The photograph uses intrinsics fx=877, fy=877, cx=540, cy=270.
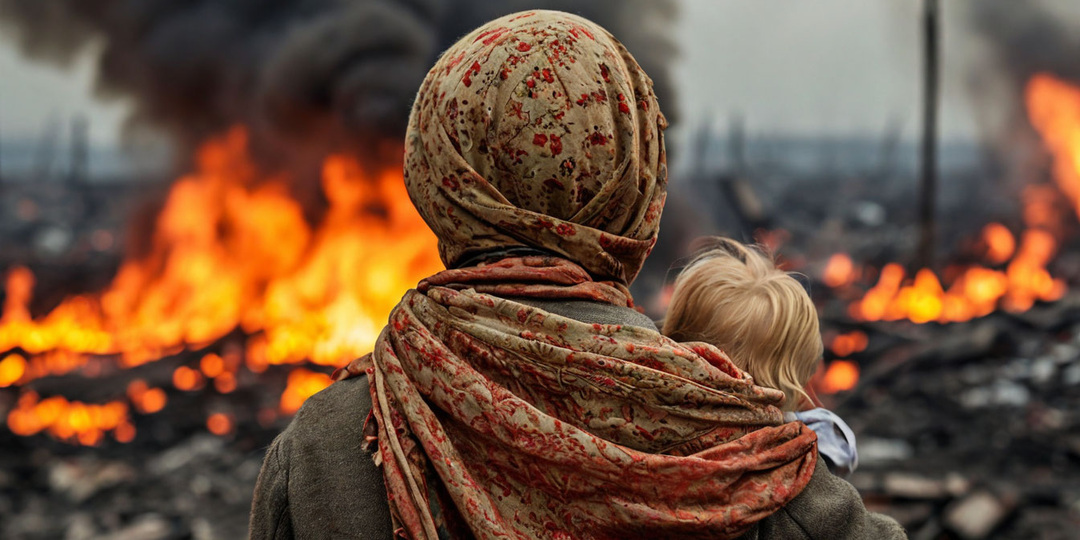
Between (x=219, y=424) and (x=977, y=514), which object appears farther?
(x=219, y=424)

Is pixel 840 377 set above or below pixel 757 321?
below

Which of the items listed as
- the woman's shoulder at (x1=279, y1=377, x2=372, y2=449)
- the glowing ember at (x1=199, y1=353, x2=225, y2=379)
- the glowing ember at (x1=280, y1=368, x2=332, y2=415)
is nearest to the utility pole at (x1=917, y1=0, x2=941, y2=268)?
the glowing ember at (x1=280, y1=368, x2=332, y2=415)

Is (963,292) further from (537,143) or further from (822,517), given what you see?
(537,143)

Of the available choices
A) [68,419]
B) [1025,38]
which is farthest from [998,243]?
[68,419]

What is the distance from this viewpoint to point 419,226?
1284 centimetres

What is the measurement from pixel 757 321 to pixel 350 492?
32.8 inches

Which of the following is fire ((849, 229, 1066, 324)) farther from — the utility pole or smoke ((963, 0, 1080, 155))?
smoke ((963, 0, 1080, 155))

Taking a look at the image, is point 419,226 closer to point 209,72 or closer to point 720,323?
point 209,72

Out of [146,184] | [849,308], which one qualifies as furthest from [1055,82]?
[146,184]

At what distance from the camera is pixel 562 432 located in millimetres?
1199

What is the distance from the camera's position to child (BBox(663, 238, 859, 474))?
66.6 inches

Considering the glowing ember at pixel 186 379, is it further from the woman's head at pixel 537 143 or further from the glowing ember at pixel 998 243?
the glowing ember at pixel 998 243

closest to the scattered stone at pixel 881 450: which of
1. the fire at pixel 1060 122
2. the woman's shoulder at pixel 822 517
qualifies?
the woman's shoulder at pixel 822 517

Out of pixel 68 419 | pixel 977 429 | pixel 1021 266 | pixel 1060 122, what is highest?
pixel 68 419
